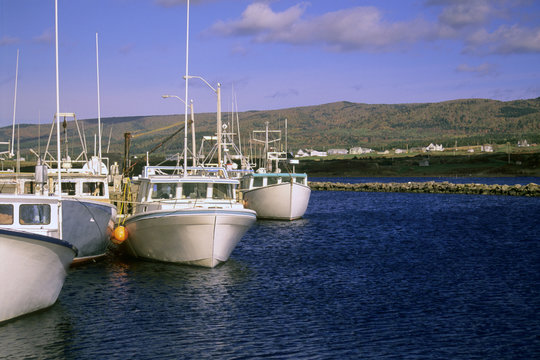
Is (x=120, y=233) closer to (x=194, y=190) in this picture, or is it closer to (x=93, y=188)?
(x=93, y=188)

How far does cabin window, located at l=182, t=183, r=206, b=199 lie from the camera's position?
2518cm

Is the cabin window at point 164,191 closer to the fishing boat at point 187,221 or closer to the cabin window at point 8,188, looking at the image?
the fishing boat at point 187,221

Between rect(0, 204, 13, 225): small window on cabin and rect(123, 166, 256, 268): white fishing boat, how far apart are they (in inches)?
244

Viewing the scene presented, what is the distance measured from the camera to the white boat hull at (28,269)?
14367 mm

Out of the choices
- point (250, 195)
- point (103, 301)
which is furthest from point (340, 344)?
point (250, 195)

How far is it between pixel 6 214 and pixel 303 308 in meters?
8.72

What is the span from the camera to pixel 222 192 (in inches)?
1004

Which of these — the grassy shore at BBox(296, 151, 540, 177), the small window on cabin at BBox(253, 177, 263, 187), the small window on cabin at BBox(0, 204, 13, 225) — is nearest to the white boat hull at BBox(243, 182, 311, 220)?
the small window on cabin at BBox(253, 177, 263, 187)

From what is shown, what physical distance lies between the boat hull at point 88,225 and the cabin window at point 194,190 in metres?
2.89

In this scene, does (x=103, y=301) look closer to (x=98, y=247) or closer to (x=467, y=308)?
(x=98, y=247)

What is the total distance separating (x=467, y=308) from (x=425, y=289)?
2972 millimetres

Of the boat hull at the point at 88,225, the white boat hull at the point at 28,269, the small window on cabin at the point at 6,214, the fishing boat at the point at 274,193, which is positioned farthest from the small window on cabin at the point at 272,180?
the white boat hull at the point at 28,269

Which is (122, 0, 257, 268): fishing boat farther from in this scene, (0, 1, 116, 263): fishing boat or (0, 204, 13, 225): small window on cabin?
(0, 204, 13, 225): small window on cabin

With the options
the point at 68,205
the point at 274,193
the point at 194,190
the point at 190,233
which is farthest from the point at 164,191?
the point at 274,193
